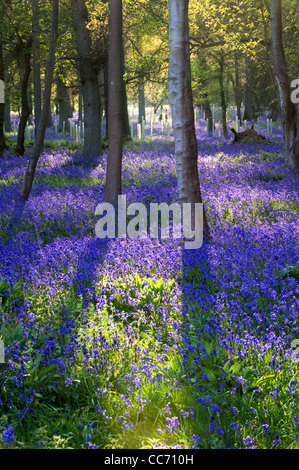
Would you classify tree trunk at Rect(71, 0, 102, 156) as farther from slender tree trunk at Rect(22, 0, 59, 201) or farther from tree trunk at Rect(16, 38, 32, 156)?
slender tree trunk at Rect(22, 0, 59, 201)

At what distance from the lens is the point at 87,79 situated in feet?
55.0

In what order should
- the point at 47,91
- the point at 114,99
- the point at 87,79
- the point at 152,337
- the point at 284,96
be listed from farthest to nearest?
the point at 87,79, the point at 284,96, the point at 47,91, the point at 114,99, the point at 152,337

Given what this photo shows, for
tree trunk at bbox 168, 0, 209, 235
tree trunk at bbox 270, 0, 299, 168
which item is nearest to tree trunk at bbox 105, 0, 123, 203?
tree trunk at bbox 168, 0, 209, 235

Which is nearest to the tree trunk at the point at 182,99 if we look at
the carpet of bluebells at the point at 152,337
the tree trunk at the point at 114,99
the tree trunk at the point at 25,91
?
the carpet of bluebells at the point at 152,337

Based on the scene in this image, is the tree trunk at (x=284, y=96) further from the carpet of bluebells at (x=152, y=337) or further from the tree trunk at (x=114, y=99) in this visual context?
the tree trunk at (x=114, y=99)

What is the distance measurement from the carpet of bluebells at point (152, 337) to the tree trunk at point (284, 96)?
206 inches

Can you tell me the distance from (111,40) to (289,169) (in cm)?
578

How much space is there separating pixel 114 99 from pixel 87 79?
8130mm

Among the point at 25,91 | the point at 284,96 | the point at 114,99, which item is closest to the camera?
the point at 114,99

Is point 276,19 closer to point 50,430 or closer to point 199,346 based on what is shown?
point 199,346

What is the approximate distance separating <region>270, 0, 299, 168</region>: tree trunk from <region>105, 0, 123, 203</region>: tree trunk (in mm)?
5533

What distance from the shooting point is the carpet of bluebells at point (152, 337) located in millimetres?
3104

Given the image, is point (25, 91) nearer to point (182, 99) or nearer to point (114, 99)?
point (114, 99)

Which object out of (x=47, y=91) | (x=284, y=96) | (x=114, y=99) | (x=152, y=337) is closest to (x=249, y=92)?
(x=284, y=96)
